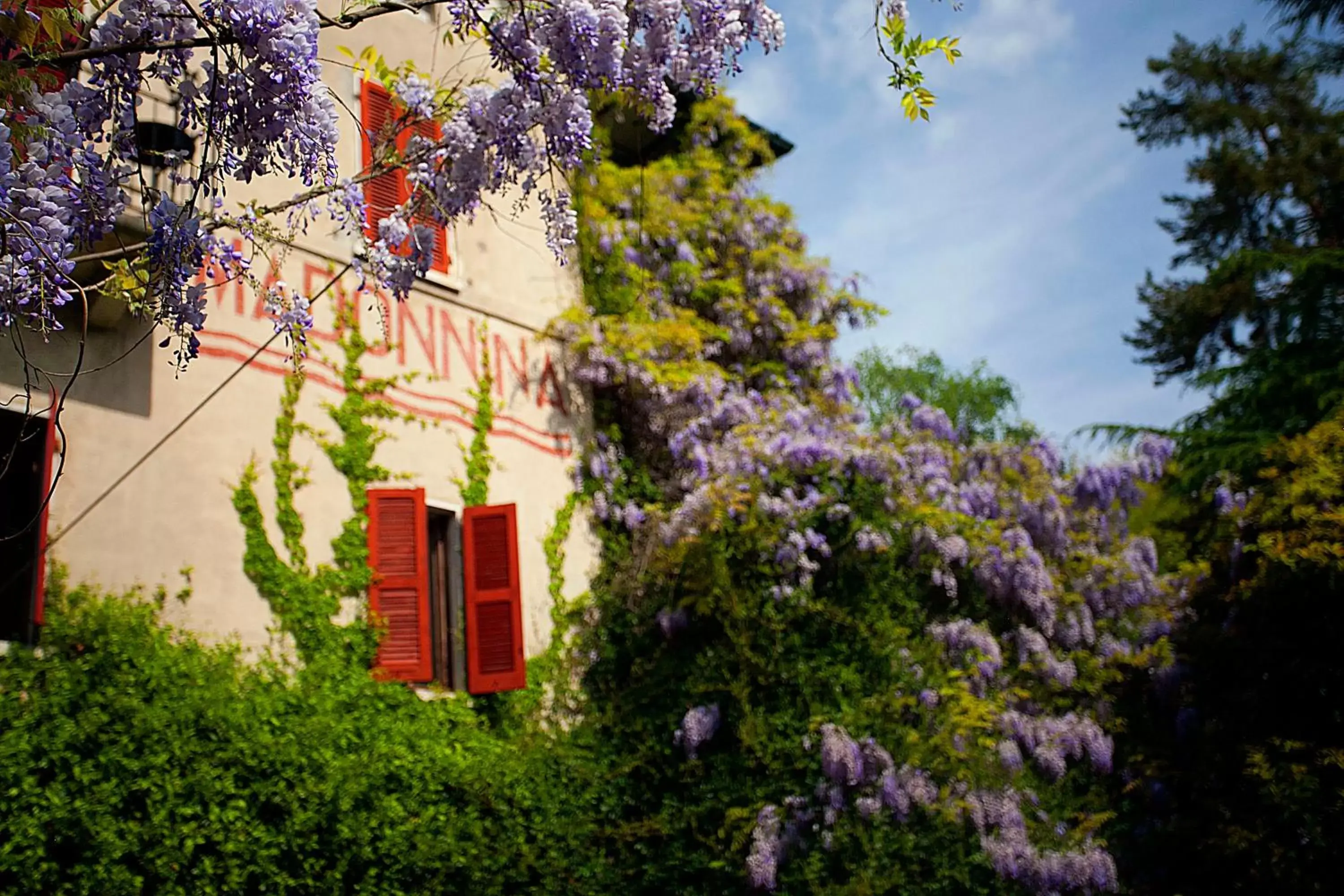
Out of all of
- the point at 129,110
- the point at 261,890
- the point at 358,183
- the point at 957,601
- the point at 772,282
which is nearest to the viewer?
the point at 129,110

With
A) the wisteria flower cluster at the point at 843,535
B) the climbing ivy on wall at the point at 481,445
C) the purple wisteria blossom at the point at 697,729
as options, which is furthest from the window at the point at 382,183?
the purple wisteria blossom at the point at 697,729

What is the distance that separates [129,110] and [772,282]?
26.2 feet

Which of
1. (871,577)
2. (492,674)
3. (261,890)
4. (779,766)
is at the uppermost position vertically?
(871,577)

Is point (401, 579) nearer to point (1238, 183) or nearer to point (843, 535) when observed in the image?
point (843, 535)

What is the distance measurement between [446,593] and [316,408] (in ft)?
4.85

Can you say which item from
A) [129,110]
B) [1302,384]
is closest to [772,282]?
[1302,384]

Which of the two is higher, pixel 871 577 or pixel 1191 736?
pixel 871 577

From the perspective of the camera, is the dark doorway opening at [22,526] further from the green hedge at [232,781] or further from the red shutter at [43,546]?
the green hedge at [232,781]

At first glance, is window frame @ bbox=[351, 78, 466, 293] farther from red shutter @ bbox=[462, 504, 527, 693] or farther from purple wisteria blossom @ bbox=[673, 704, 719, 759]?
purple wisteria blossom @ bbox=[673, 704, 719, 759]

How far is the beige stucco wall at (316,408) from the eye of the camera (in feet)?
23.7

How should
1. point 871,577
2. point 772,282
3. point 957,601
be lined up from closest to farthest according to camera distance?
1. point 871,577
2. point 957,601
3. point 772,282

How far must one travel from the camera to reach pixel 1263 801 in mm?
8297

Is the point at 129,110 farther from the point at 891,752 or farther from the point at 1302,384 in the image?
the point at 1302,384

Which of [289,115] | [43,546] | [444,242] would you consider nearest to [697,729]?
[444,242]
